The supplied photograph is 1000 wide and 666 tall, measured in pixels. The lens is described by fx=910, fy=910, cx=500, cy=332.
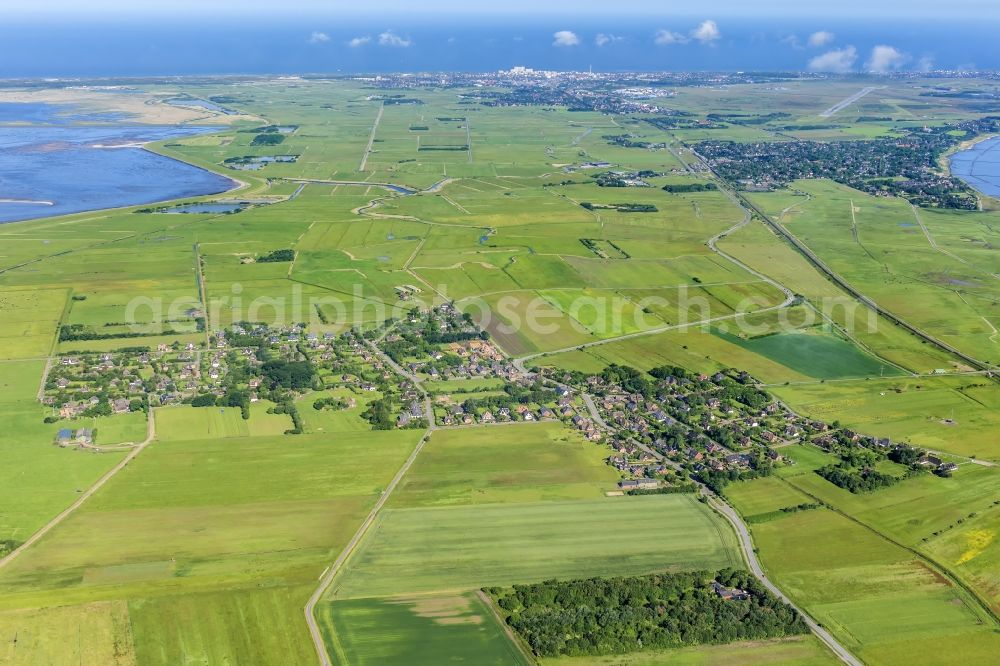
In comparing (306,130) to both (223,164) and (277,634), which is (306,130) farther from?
(277,634)

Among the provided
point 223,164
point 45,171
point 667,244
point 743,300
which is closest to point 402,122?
point 223,164

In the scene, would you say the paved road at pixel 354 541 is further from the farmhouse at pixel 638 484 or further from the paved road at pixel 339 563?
the farmhouse at pixel 638 484

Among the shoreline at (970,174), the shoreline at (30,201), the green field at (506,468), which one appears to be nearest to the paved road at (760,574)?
the green field at (506,468)

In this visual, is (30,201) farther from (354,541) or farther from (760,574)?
(760,574)

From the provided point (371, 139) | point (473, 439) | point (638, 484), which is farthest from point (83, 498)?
point (371, 139)

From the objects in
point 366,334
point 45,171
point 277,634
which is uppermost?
point 45,171

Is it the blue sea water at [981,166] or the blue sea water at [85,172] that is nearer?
the blue sea water at [85,172]
